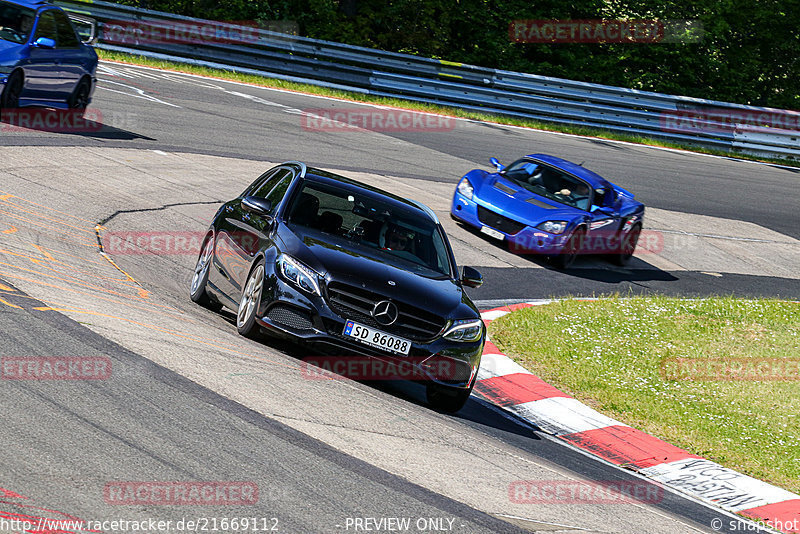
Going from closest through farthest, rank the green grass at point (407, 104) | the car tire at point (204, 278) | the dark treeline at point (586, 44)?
the car tire at point (204, 278) < the green grass at point (407, 104) < the dark treeline at point (586, 44)

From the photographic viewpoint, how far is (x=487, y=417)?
8.39 meters

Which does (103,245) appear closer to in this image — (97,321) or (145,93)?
(97,321)

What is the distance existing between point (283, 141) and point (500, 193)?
5.40 meters

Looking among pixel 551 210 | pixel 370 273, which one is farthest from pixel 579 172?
pixel 370 273

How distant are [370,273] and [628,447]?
2.79 meters

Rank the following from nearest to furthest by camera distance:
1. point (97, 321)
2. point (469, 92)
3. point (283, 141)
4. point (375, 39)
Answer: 1. point (97, 321)
2. point (283, 141)
3. point (469, 92)
4. point (375, 39)

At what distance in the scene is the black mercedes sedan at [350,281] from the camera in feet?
24.7

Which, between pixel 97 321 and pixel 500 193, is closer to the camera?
pixel 97 321

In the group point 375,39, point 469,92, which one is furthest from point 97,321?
point 375,39

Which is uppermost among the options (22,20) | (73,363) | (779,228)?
(22,20)

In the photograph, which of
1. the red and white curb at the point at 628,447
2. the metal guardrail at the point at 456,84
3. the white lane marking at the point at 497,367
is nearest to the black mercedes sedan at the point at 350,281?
the red and white curb at the point at 628,447

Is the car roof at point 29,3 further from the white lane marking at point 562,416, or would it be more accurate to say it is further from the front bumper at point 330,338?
the white lane marking at point 562,416

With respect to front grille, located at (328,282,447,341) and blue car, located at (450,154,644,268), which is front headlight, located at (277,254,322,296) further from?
blue car, located at (450,154,644,268)

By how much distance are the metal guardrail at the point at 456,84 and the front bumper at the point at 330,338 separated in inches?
770
